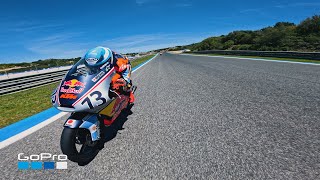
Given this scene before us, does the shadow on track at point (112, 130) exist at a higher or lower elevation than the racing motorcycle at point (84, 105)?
lower

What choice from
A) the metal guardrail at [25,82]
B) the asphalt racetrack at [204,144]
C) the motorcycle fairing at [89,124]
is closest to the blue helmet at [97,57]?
the motorcycle fairing at [89,124]

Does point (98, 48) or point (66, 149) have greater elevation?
point (98, 48)

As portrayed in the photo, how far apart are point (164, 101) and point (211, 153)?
3450 mm

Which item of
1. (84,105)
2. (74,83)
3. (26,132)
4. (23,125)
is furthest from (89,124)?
(23,125)

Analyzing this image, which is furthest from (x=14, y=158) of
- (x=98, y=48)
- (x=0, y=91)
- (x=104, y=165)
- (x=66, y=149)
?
(x=0, y=91)

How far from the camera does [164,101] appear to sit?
627 centimetres

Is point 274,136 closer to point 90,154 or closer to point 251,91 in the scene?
point 90,154

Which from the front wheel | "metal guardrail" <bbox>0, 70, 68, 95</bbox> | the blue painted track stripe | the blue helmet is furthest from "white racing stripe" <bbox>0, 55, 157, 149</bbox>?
"metal guardrail" <bbox>0, 70, 68, 95</bbox>

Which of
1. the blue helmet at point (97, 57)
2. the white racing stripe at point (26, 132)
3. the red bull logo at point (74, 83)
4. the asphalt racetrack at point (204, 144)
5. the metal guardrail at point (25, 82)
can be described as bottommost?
the asphalt racetrack at point (204, 144)

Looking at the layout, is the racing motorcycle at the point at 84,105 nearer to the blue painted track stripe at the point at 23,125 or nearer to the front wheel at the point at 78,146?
the front wheel at the point at 78,146

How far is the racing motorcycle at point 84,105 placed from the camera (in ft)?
9.12

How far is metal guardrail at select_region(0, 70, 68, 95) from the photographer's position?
506 inches

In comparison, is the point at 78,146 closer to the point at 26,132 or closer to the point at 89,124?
the point at 89,124

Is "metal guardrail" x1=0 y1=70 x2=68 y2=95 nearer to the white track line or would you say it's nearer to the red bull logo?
the white track line
